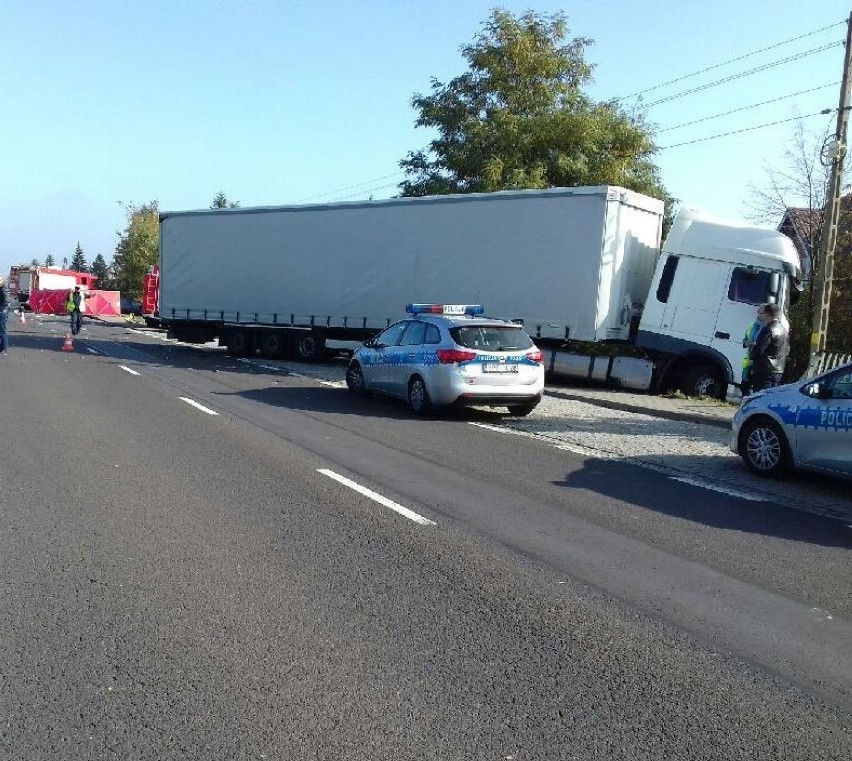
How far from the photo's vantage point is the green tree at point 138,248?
66.9 metres

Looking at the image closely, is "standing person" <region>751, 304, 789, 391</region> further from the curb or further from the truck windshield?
the truck windshield

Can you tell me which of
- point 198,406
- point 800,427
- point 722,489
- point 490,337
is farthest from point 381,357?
point 800,427

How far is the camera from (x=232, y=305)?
2648 cm

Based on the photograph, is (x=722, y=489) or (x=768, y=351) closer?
(x=722, y=489)

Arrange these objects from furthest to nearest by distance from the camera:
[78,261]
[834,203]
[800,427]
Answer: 1. [78,261]
2. [834,203]
3. [800,427]

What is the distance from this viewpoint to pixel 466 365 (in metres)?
13.8

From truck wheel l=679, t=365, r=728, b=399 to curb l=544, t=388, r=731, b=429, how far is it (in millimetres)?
2087

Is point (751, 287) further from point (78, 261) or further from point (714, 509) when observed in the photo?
point (78, 261)

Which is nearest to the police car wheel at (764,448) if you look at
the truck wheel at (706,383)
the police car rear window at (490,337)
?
the police car rear window at (490,337)

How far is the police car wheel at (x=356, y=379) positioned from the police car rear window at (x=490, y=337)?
2957 millimetres

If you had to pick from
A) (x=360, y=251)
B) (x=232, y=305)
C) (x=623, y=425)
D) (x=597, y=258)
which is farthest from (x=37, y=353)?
(x=623, y=425)

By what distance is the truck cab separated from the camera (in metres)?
17.1

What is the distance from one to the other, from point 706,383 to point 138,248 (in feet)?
186

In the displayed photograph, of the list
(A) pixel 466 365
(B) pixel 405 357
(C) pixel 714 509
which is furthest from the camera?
(B) pixel 405 357
